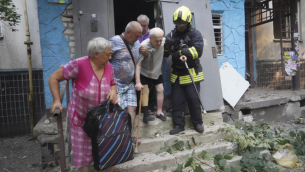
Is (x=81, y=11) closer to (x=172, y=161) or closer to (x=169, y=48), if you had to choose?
(x=169, y=48)

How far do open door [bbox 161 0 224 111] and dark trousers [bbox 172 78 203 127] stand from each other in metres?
0.61

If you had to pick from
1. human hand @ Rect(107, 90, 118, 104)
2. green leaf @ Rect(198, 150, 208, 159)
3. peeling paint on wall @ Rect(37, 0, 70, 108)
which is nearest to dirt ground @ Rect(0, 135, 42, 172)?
peeling paint on wall @ Rect(37, 0, 70, 108)

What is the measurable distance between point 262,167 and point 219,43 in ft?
12.2

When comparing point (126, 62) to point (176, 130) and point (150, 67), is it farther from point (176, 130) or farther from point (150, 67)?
point (176, 130)

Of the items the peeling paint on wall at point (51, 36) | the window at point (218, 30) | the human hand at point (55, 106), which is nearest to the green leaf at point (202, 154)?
the human hand at point (55, 106)

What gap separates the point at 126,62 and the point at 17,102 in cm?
411

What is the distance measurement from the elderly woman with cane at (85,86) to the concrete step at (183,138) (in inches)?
48.0

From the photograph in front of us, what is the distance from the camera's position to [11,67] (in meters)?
5.89

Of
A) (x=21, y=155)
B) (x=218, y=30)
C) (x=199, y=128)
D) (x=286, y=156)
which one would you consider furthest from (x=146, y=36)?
(x=21, y=155)

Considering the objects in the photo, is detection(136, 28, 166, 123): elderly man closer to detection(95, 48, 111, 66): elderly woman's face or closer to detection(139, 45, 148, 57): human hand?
detection(139, 45, 148, 57): human hand

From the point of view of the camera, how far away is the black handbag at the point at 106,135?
2.32m

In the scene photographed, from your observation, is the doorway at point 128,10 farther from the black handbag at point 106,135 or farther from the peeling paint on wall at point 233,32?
the black handbag at point 106,135

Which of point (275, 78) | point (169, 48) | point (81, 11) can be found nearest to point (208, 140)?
point (169, 48)

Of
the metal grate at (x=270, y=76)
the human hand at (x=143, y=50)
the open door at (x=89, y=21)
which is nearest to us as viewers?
the human hand at (x=143, y=50)
